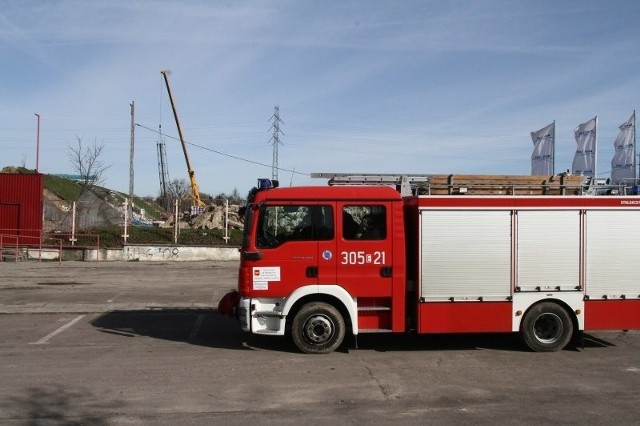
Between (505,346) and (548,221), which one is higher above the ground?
(548,221)

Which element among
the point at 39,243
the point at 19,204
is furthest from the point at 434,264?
the point at 19,204

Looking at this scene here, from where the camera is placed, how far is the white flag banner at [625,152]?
80.8ft

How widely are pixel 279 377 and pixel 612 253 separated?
554 cm

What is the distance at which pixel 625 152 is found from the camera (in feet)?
81.8

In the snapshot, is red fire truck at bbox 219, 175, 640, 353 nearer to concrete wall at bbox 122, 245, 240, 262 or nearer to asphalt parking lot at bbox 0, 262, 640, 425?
asphalt parking lot at bbox 0, 262, 640, 425

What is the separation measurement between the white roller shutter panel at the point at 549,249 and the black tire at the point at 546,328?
35cm

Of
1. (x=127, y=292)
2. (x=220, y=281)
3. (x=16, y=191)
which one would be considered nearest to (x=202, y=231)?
(x=16, y=191)

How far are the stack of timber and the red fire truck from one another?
0.46m

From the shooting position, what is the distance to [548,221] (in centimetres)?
927

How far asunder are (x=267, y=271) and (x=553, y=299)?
444 cm

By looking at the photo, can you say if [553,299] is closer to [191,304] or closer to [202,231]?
[191,304]

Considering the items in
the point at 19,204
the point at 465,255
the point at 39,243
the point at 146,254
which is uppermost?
the point at 19,204

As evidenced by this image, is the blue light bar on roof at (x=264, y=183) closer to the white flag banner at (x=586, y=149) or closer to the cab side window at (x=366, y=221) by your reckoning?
the cab side window at (x=366, y=221)

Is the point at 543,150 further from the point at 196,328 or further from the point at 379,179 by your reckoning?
the point at 196,328
